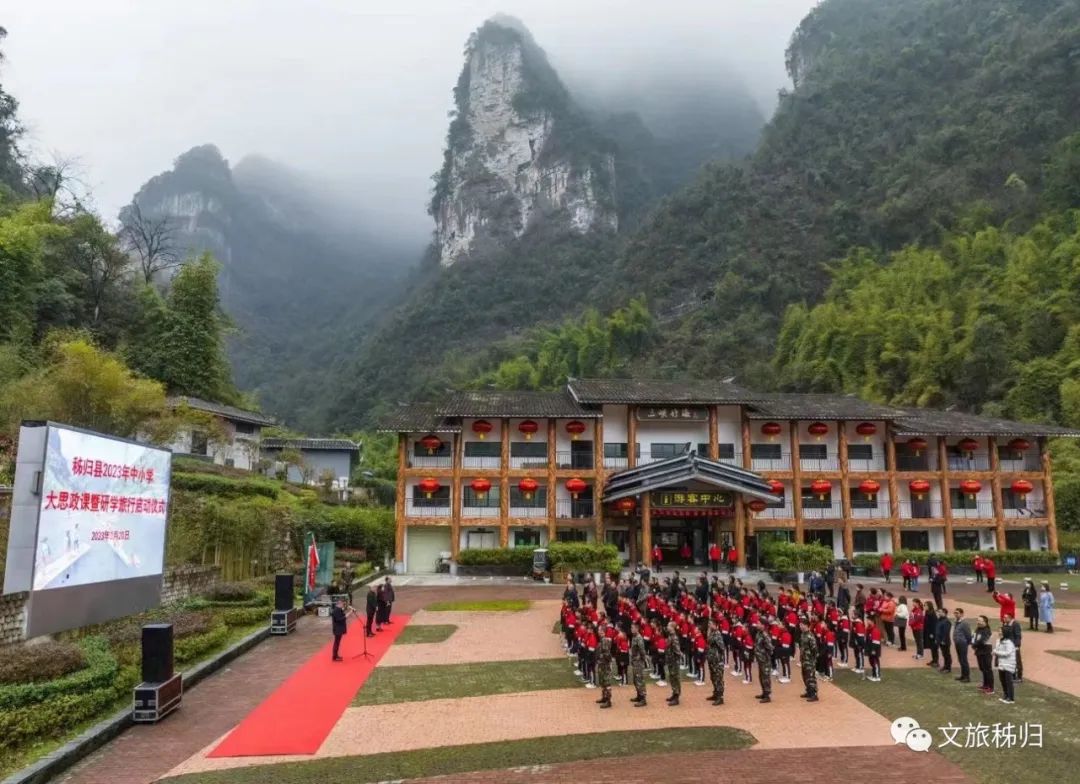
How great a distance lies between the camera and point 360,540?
2998 cm

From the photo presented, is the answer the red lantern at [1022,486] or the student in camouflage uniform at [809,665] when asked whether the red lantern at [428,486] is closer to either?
the student in camouflage uniform at [809,665]

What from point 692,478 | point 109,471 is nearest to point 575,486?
point 692,478

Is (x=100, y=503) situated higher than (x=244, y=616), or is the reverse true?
(x=100, y=503)

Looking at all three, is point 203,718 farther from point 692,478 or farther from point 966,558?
point 966,558

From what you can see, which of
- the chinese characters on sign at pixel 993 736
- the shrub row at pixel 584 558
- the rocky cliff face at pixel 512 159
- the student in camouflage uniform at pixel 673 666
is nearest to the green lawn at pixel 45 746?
the student in camouflage uniform at pixel 673 666

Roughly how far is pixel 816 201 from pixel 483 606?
64.1m

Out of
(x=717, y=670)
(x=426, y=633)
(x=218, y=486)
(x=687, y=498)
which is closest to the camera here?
(x=717, y=670)

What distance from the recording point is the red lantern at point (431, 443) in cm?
3030

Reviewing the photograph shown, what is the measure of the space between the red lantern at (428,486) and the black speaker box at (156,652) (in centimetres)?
1923

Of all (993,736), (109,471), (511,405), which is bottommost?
(993,736)

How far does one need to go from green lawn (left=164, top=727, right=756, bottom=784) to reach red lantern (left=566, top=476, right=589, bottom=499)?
19.9 metres

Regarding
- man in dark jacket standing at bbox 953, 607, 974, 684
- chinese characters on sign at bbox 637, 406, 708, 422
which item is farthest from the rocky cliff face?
man in dark jacket standing at bbox 953, 607, 974, 684

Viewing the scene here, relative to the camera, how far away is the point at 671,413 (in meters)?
30.8

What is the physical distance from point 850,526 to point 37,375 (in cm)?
3058
